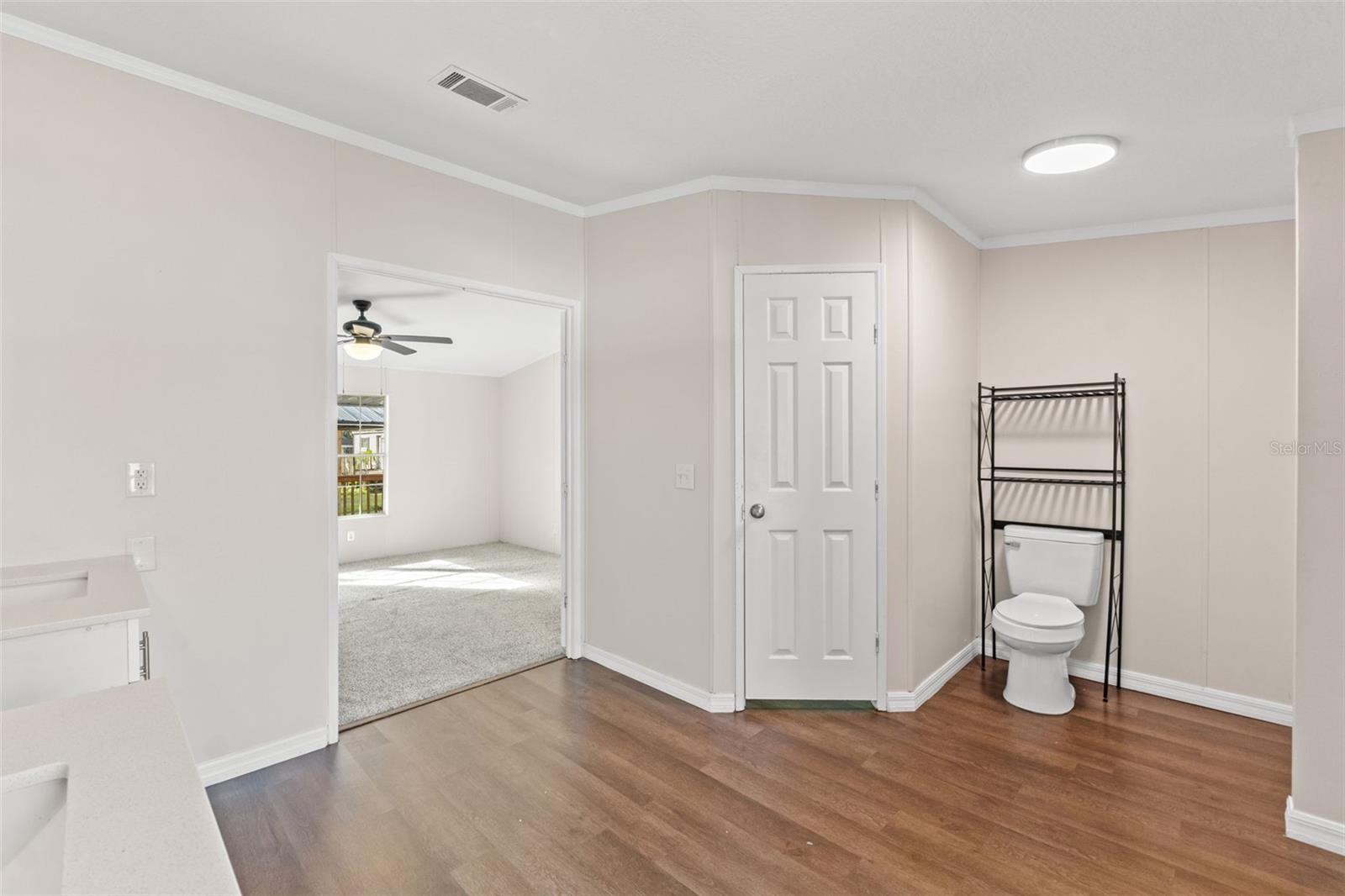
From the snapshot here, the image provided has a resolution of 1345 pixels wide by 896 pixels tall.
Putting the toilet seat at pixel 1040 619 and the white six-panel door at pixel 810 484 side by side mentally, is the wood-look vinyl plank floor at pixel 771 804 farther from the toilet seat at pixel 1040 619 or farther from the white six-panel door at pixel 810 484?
the toilet seat at pixel 1040 619

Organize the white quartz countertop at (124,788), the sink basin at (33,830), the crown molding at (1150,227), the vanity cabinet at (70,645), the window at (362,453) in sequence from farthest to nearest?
the window at (362,453), the crown molding at (1150,227), the vanity cabinet at (70,645), the sink basin at (33,830), the white quartz countertop at (124,788)

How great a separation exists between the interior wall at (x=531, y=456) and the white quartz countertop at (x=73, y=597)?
507 centimetres

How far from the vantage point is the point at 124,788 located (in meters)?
0.88

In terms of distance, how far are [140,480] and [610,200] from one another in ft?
7.76

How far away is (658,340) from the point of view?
3250mm

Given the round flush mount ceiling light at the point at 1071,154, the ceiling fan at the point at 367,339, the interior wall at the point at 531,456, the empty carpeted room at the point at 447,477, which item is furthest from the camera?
the interior wall at the point at 531,456

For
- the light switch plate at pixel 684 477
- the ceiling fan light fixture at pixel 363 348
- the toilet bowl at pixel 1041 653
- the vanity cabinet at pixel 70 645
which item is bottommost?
the toilet bowl at pixel 1041 653

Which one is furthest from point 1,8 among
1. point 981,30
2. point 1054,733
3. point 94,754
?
point 1054,733

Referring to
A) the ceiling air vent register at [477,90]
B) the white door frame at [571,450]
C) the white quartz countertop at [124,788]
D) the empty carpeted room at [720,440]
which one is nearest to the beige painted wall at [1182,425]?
the empty carpeted room at [720,440]

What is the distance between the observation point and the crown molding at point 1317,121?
7.17 feet

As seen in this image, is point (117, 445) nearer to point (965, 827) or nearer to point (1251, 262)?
point (965, 827)

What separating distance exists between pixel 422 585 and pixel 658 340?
3.58 m

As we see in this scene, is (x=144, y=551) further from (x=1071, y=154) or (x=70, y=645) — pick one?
(x=1071, y=154)

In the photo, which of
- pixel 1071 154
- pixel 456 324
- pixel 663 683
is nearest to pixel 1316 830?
pixel 663 683
